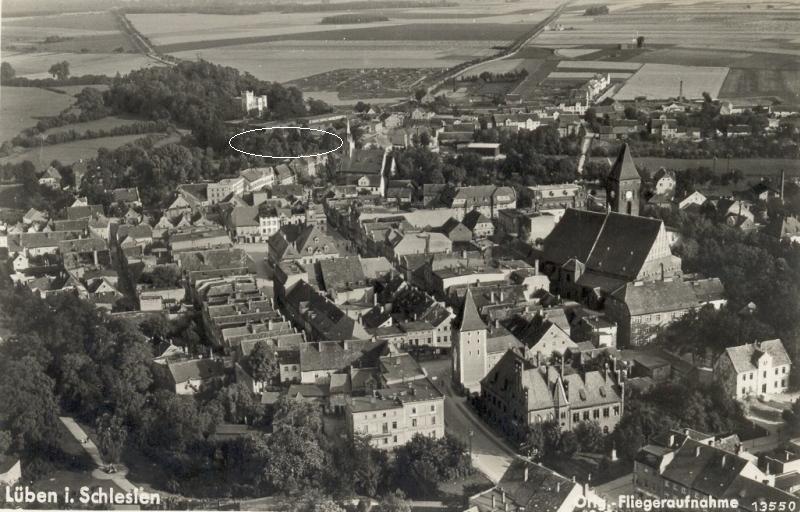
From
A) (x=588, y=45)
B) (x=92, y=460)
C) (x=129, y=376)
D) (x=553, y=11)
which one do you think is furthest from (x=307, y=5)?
(x=92, y=460)

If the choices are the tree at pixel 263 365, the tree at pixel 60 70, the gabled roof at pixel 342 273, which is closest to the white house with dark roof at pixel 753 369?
the tree at pixel 263 365

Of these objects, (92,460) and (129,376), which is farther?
(129,376)

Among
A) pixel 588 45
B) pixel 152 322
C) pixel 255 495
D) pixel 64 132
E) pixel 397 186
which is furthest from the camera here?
pixel 397 186

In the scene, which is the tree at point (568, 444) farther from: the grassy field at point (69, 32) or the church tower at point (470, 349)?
the grassy field at point (69, 32)

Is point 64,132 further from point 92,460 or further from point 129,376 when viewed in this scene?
point 92,460

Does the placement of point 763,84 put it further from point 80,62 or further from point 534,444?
point 80,62

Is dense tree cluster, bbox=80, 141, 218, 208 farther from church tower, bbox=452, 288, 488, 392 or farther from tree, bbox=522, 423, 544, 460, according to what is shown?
tree, bbox=522, 423, 544, 460

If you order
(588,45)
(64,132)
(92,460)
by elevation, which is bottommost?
(92,460)

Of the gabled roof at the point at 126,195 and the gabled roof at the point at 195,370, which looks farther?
the gabled roof at the point at 126,195
